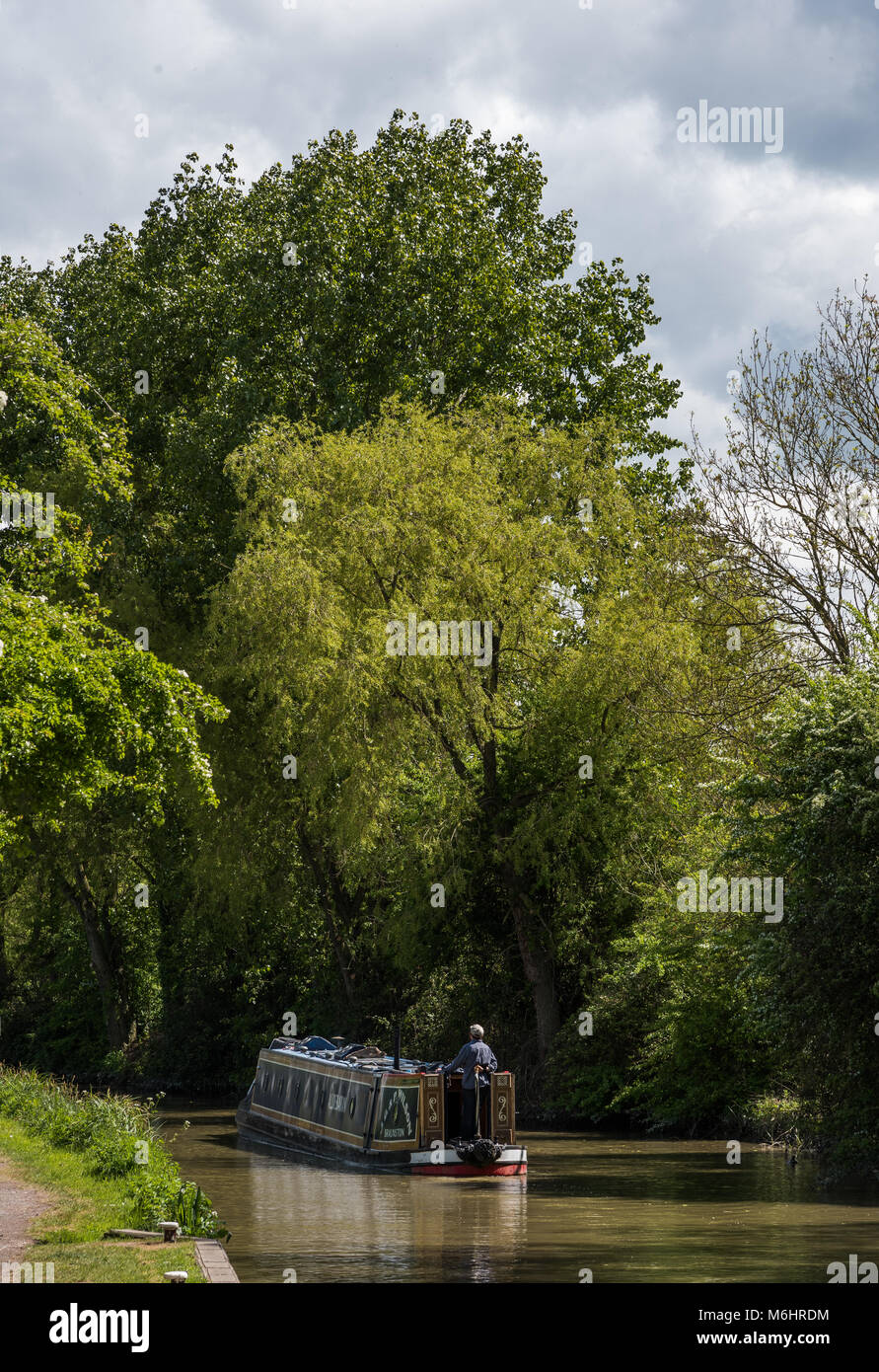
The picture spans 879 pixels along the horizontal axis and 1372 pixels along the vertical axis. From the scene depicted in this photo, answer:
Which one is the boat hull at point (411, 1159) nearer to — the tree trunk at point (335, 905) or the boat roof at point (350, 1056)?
the boat roof at point (350, 1056)

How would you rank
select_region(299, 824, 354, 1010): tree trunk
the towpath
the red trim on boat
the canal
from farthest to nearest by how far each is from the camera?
select_region(299, 824, 354, 1010): tree trunk
the red trim on boat
the canal
the towpath

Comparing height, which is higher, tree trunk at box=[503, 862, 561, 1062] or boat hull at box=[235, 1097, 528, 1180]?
tree trunk at box=[503, 862, 561, 1062]

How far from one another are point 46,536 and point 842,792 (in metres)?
11.0

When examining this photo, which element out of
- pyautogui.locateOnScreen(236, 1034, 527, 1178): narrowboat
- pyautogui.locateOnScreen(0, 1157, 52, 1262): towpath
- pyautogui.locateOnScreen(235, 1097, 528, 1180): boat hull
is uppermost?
pyautogui.locateOnScreen(0, 1157, 52, 1262): towpath

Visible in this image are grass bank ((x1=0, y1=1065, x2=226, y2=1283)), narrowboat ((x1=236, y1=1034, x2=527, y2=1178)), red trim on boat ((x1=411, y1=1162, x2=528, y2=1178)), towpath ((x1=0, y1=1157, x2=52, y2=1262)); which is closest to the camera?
grass bank ((x1=0, y1=1065, x2=226, y2=1283))

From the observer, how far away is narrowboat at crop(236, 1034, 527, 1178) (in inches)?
811

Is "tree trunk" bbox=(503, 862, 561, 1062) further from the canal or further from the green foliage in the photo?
the green foliage

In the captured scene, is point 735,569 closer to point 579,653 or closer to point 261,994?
point 579,653

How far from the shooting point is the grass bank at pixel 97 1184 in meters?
10.3

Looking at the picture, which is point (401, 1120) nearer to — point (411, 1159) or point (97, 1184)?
point (411, 1159)

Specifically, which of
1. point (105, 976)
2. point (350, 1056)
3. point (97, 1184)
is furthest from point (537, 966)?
point (105, 976)

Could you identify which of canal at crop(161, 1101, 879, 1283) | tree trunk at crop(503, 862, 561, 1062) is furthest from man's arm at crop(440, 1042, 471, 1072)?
tree trunk at crop(503, 862, 561, 1062)

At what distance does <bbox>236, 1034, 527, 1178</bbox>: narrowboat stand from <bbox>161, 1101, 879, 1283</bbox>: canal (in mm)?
357

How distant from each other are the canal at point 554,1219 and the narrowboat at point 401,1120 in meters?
0.36
